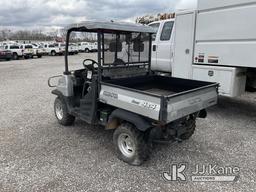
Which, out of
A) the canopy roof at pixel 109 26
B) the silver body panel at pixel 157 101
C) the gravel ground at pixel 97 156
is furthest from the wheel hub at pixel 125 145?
the canopy roof at pixel 109 26

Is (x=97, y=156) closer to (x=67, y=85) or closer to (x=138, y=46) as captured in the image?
(x=67, y=85)

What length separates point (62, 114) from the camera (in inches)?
190

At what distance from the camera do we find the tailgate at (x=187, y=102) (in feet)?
9.30

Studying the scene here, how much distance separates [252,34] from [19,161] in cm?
472

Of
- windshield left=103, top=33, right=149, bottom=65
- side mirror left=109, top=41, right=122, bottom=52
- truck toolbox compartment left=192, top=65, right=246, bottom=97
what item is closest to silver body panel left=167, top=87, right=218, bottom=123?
truck toolbox compartment left=192, top=65, right=246, bottom=97

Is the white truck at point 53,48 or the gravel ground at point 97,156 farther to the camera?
the white truck at point 53,48

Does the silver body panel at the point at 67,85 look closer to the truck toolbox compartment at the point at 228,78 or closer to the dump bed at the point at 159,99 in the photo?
the dump bed at the point at 159,99

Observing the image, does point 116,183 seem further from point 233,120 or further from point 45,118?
point 233,120

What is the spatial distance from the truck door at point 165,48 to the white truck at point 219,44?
0.50 meters

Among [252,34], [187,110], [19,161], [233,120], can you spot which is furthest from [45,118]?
[252,34]

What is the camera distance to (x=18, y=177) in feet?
10.3

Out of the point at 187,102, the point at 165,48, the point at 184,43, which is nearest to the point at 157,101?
the point at 187,102

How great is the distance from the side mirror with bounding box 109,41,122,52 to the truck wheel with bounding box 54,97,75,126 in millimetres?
1479

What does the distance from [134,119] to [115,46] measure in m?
1.62
